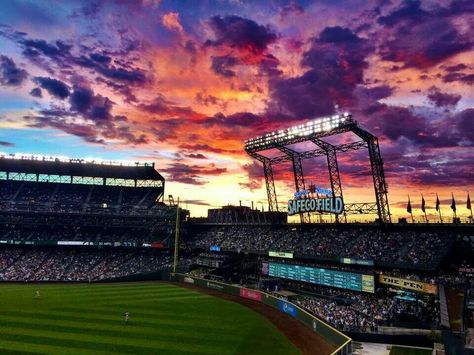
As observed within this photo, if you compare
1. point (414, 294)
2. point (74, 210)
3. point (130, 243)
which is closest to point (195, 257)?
point (130, 243)

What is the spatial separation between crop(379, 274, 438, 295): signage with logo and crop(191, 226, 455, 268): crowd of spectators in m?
2.60

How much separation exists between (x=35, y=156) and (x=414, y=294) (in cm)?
7619

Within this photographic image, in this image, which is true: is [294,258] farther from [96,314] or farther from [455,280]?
[96,314]

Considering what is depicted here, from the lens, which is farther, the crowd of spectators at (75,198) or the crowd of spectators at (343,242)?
the crowd of spectators at (75,198)

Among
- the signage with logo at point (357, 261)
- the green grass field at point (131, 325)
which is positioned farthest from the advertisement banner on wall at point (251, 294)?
the signage with logo at point (357, 261)

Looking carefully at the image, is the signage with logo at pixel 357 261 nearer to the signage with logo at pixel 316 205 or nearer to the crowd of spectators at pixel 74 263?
the signage with logo at pixel 316 205

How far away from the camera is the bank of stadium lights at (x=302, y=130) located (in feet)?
157

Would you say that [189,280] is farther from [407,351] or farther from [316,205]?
[407,351]

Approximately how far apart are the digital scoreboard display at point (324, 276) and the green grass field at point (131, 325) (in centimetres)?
992

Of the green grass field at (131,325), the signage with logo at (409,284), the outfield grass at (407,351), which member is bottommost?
the outfield grass at (407,351)

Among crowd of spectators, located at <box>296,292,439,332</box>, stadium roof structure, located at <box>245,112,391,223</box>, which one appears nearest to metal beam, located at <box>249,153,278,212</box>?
stadium roof structure, located at <box>245,112,391,223</box>

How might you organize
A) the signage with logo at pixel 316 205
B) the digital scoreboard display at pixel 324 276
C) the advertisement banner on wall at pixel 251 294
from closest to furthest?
the digital scoreboard display at pixel 324 276 < the advertisement banner on wall at pixel 251 294 < the signage with logo at pixel 316 205

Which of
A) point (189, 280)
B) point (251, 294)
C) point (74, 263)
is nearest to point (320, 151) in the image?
point (251, 294)

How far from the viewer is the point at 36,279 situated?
60906 millimetres
